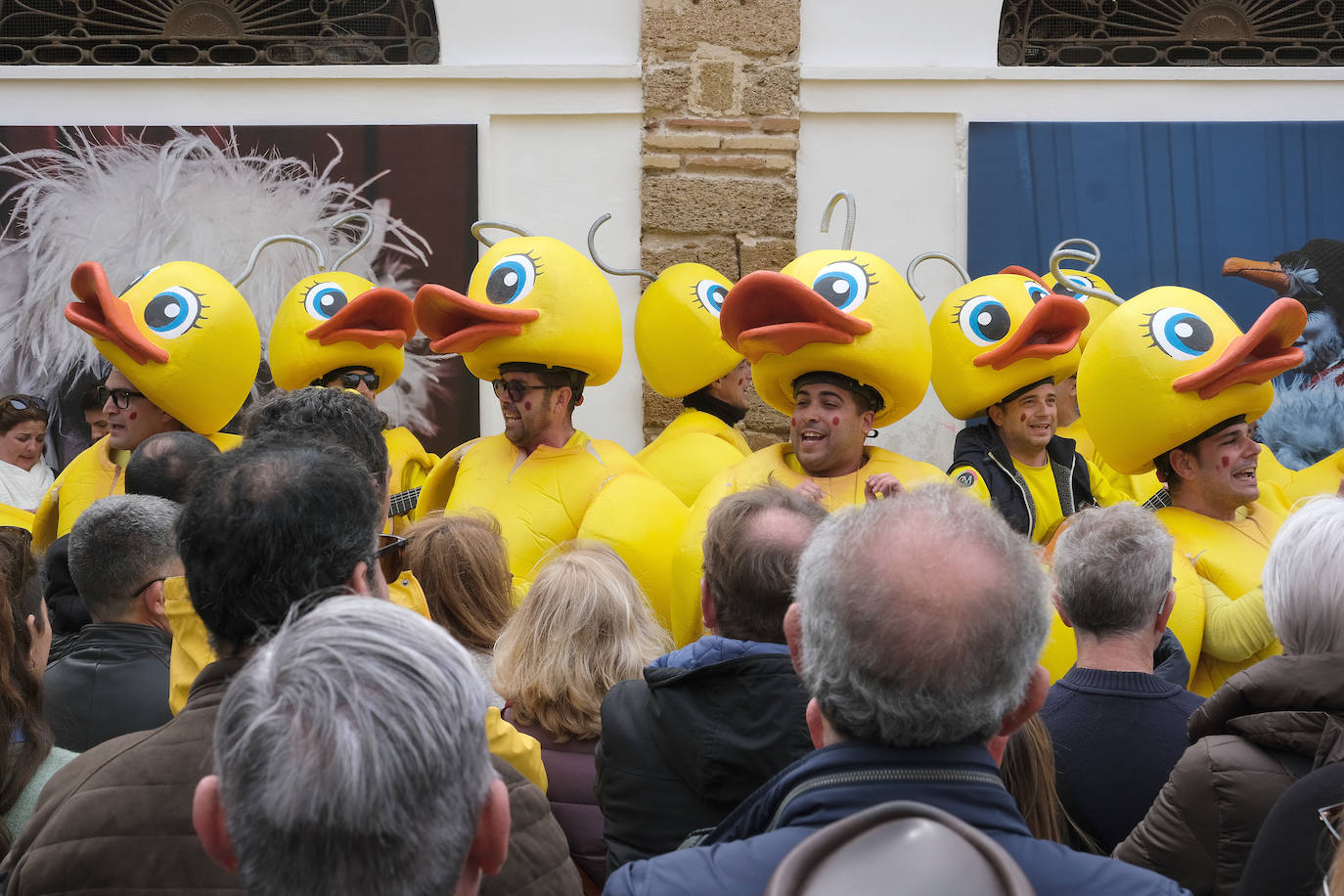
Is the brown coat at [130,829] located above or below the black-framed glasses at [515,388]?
below

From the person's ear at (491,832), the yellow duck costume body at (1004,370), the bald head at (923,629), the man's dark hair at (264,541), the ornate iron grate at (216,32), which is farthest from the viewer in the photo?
the ornate iron grate at (216,32)

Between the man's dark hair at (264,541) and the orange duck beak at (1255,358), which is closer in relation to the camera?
the man's dark hair at (264,541)

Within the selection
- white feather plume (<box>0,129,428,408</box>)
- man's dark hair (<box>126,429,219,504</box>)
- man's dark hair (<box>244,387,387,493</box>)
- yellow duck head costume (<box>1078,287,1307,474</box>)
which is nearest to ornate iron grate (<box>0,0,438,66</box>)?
white feather plume (<box>0,129,428,408</box>)

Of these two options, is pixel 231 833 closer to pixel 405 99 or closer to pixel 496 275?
pixel 496 275

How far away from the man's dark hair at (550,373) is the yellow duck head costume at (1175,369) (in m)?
1.64

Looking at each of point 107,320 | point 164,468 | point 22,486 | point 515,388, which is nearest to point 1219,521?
point 515,388

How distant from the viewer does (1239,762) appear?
1959 millimetres

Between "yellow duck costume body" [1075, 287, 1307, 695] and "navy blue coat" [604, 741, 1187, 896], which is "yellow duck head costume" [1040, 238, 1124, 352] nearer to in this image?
"yellow duck costume body" [1075, 287, 1307, 695]

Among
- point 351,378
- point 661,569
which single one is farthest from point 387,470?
point 351,378

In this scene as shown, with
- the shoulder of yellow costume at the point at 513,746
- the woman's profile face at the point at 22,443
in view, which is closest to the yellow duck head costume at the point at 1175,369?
the shoulder of yellow costume at the point at 513,746

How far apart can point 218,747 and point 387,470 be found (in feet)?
3.98

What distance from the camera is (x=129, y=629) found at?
2.57 m

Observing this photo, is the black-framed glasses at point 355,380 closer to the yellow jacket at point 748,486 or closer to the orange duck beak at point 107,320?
the orange duck beak at point 107,320

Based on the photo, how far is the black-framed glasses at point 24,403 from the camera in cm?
600
